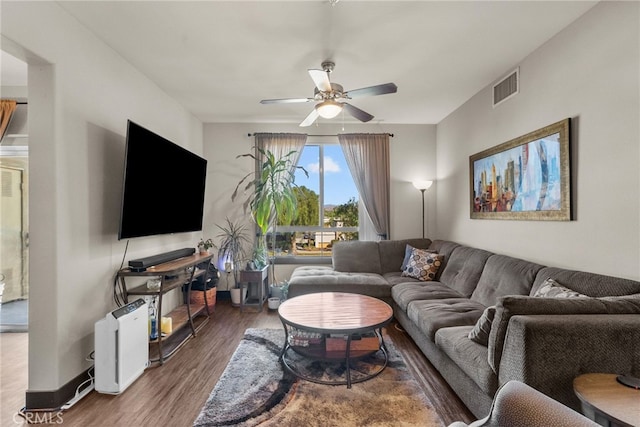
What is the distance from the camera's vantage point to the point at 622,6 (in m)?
1.82

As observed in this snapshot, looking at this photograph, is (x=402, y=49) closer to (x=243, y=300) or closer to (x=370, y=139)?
(x=370, y=139)

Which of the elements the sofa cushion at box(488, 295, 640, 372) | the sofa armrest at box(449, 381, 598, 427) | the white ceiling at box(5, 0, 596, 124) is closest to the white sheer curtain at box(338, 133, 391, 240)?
the white ceiling at box(5, 0, 596, 124)

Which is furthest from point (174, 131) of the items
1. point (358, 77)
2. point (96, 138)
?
point (358, 77)

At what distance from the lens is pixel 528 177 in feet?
8.67

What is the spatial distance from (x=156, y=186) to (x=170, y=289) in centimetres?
98

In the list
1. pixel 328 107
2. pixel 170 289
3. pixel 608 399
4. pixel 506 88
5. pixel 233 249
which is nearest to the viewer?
pixel 608 399

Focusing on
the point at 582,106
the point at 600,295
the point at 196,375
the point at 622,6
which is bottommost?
the point at 196,375

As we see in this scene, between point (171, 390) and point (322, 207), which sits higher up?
point (322, 207)

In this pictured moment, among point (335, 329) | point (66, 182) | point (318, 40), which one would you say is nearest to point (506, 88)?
point (318, 40)

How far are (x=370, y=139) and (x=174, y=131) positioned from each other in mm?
2792

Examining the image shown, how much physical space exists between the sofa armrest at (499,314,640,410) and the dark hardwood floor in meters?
0.69

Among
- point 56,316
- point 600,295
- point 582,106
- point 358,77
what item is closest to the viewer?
point 600,295

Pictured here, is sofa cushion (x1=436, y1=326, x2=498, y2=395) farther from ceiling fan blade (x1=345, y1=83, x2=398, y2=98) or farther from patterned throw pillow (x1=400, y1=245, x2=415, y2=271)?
ceiling fan blade (x1=345, y1=83, x2=398, y2=98)

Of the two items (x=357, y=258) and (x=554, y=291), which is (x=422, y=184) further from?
(x=554, y=291)
